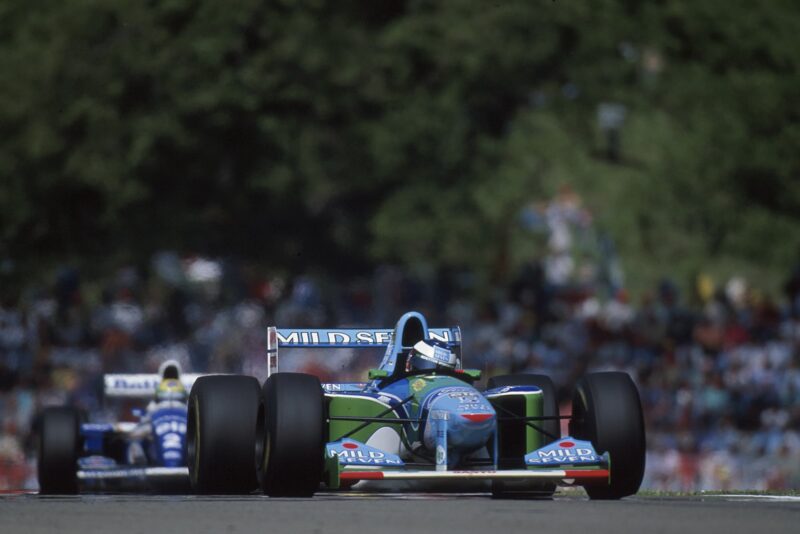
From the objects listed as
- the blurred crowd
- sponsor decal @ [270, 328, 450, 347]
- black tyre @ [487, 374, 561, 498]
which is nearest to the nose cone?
black tyre @ [487, 374, 561, 498]

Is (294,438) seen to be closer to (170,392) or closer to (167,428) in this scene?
(167,428)

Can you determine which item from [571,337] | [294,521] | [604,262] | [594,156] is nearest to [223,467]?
[294,521]

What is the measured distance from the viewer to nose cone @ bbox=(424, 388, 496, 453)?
37.8 ft

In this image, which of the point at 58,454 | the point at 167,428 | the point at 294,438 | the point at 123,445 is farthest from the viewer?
the point at 123,445

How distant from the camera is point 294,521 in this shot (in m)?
9.41

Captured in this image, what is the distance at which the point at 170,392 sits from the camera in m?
18.1

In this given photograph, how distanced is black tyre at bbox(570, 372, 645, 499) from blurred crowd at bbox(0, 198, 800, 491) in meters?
8.86

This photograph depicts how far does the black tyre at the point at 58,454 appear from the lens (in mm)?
16891

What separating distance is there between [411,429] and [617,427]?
1.44m

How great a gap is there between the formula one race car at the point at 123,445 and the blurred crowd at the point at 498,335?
11.7 ft

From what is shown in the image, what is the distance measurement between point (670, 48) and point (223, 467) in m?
18.4

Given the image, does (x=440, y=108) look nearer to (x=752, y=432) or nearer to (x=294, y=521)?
(x=752, y=432)

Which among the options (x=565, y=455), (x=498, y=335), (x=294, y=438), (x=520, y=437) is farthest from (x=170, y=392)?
(x=498, y=335)

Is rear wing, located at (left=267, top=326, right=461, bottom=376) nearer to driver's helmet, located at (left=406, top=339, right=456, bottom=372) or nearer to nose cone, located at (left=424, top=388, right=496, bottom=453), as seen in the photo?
driver's helmet, located at (left=406, top=339, right=456, bottom=372)
